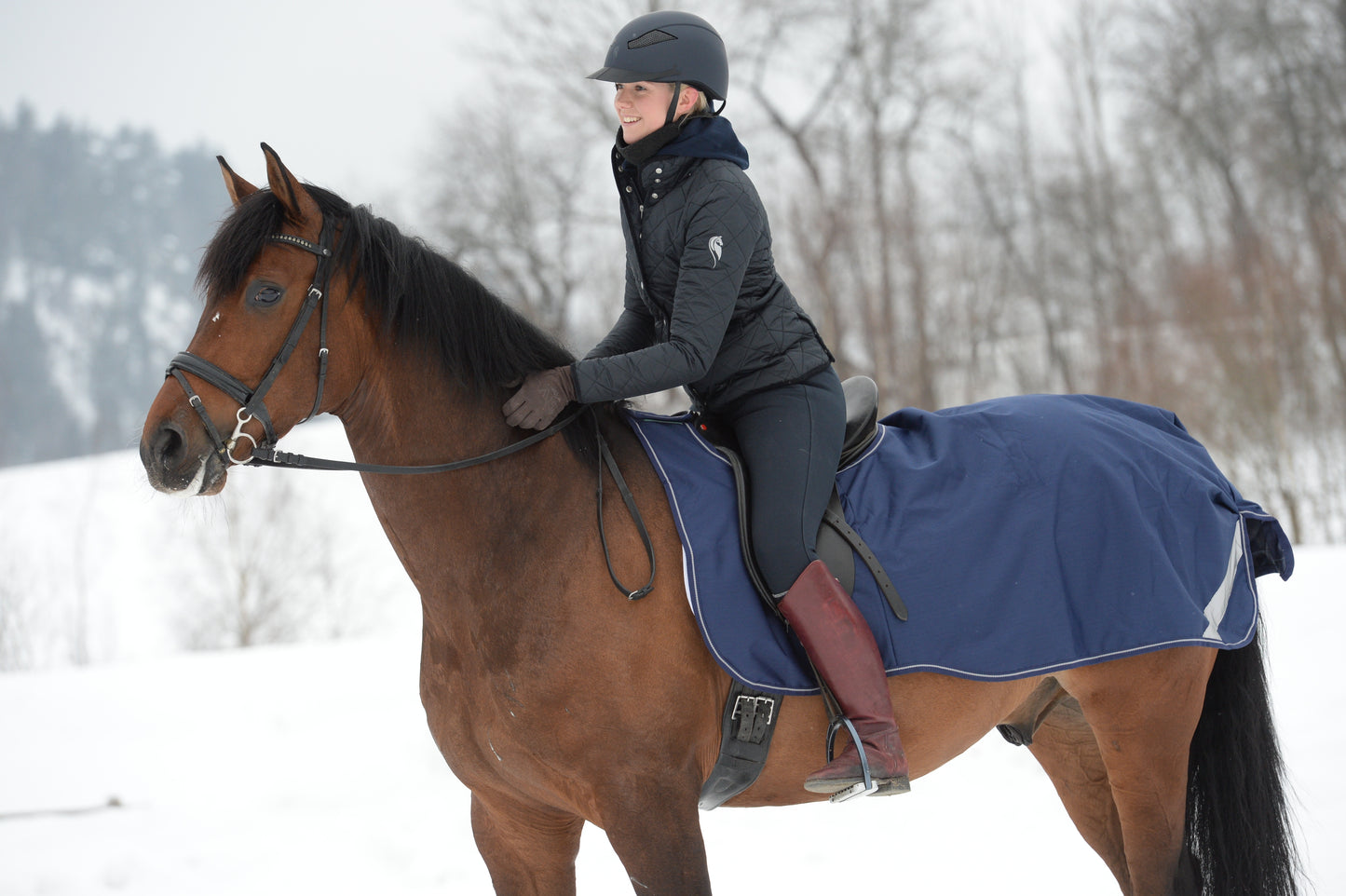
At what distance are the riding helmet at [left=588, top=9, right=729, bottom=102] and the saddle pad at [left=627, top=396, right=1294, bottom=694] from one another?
0.90 metres

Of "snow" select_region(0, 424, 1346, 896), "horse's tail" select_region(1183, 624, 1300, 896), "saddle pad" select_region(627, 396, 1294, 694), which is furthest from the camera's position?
"snow" select_region(0, 424, 1346, 896)

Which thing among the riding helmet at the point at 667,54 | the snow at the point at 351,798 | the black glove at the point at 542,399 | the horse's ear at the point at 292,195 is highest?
the riding helmet at the point at 667,54

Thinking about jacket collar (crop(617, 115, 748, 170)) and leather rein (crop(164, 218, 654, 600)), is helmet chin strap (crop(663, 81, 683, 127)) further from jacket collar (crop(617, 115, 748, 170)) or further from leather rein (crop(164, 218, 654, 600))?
leather rein (crop(164, 218, 654, 600))

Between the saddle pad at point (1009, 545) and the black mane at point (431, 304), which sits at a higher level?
the black mane at point (431, 304)

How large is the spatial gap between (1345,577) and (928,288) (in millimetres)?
12038

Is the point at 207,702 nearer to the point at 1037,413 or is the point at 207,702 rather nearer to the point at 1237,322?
the point at 1037,413

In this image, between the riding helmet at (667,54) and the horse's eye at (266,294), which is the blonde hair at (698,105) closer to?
the riding helmet at (667,54)

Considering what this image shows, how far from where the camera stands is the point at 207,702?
643 centimetres

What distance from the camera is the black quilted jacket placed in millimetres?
2229

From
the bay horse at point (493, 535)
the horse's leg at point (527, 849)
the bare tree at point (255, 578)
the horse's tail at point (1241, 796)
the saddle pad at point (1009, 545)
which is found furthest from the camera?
the bare tree at point (255, 578)

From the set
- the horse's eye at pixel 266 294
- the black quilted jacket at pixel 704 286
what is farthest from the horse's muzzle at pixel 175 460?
the black quilted jacket at pixel 704 286

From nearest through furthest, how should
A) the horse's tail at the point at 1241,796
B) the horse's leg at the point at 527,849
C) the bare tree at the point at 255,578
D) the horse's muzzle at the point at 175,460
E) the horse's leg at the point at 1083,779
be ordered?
1. the horse's muzzle at the point at 175,460
2. the horse's leg at the point at 527,849
3. the horse's tail at the point at 1241,796
4. the horse's leg at the point at 1083,779
5. the bare tree at the point at 255,578

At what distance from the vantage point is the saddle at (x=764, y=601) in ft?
7.54

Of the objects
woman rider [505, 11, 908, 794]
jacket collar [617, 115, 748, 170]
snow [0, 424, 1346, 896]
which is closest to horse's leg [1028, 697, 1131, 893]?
snow [0, 424, 1346, 896]
